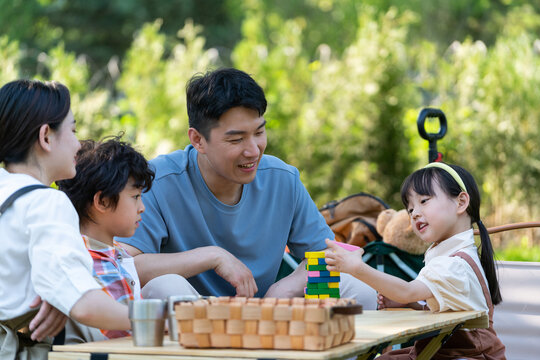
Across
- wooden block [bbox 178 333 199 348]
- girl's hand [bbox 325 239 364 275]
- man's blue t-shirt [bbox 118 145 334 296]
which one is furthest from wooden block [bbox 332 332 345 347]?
man's blue t-shirt [bbox 118 145 334 296]

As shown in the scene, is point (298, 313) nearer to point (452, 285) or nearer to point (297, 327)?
point (297, 327)

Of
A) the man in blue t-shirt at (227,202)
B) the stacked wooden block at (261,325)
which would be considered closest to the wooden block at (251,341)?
the stacked wooden block at (261,325)

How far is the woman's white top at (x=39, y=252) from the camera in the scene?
1.96 metres

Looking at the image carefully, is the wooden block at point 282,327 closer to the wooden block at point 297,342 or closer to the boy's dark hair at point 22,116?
the wooden block at point 297,342

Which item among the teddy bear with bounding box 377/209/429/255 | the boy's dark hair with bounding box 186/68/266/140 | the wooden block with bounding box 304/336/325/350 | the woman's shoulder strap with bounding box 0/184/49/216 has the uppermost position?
the boy's dark hair with bounding box 186/68/266/140

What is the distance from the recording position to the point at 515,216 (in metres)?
8.13

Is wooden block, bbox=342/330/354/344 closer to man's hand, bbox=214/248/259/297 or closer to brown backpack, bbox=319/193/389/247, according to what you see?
man's hand, bbox=214/248/259/297

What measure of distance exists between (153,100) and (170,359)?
8.25 m

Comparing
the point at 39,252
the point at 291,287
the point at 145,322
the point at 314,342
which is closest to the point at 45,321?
the point at 39,252

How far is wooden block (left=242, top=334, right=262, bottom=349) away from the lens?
1816mm

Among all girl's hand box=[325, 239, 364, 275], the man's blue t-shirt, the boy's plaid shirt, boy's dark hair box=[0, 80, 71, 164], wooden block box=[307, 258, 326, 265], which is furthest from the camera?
the man's blue t-shirt

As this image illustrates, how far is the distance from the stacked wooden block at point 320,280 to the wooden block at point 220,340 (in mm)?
866

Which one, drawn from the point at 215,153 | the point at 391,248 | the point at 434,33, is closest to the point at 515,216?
the point at 391,248

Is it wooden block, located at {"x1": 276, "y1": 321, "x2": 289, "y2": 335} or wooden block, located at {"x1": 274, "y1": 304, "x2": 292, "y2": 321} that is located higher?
wooden block, located at {"x1": 274, "y1": 304, "x2": 292, "y2": 321}
